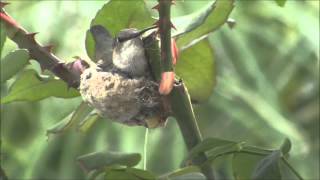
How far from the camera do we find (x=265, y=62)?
1.68 m

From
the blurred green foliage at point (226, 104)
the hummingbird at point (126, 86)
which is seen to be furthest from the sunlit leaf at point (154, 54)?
the blurred green foliage at point (226, 104)

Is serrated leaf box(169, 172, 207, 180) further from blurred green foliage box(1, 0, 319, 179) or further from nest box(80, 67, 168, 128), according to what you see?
blurred green foliage box(1, 0, 319, 179)

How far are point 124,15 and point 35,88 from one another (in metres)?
0.08

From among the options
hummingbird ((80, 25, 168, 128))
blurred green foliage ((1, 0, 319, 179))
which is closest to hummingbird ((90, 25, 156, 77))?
hummingbird ((80, 25, 168, 128))

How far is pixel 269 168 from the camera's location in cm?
35

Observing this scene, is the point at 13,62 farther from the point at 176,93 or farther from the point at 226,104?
the point at 226,104

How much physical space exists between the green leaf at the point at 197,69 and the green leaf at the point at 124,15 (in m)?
0.05

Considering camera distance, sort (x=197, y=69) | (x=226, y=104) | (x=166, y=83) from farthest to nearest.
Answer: (x=226, y=104) → (x=197, y=69) → (x=166, y=83)

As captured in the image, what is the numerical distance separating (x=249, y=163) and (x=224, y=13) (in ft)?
0.31

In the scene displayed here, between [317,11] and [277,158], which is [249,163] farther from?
[317,11]

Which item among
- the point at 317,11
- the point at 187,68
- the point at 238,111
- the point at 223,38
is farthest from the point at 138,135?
the point at 187,68

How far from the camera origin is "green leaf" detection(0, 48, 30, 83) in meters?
0.35

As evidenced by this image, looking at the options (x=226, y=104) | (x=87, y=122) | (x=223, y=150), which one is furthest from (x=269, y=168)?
(x=226, y=104)

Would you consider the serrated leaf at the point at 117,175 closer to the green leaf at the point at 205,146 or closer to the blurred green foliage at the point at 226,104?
the green leaf at the point at 205,146
